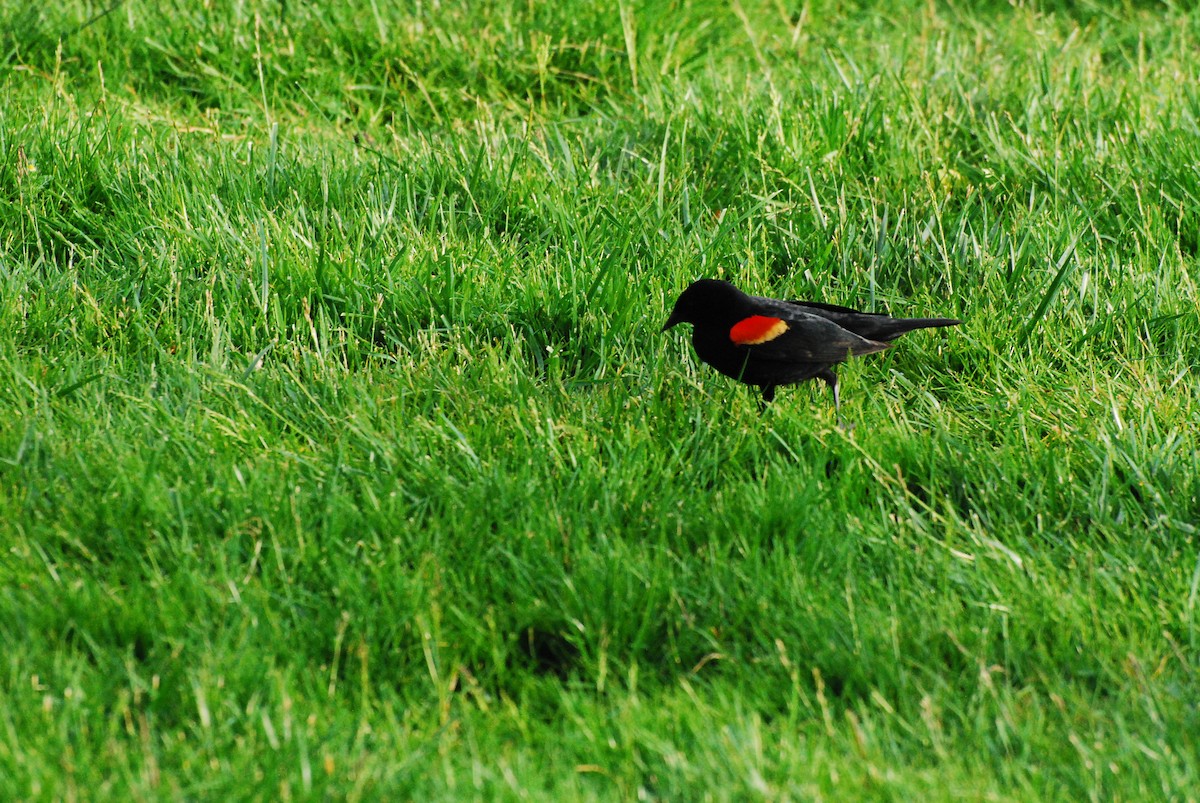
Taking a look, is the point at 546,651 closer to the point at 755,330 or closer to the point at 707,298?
the point at 755,330

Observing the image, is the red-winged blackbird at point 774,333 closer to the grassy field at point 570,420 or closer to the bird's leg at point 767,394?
the bird's leg at point 767,394

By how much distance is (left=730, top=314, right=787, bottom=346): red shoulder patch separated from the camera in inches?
161

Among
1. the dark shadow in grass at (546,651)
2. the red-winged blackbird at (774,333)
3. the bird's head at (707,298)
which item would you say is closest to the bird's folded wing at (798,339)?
the red-winged blackbird at (774,333)

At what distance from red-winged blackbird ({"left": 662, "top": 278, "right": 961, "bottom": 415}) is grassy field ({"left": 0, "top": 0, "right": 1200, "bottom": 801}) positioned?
118 millimetres

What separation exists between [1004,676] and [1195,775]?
1.60 feet

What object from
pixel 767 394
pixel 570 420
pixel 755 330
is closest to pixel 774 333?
pixel 755 330

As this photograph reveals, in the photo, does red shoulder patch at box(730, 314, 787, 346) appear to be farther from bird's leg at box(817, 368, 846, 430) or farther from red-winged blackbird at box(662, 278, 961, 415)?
bird's leg at box(817, 368, 846, 430)

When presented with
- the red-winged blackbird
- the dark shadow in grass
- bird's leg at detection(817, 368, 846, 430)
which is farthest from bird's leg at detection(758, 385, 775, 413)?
the dark shadow in grass

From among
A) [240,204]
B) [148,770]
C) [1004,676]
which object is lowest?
[1004,676]

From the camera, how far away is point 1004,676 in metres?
3.10

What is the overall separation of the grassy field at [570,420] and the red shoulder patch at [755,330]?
0.69 ft

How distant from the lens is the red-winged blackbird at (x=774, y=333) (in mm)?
4117

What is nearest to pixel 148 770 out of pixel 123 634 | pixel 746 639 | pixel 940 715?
pixel 123 634

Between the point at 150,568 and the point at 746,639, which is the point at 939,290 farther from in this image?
the point at 150,568
